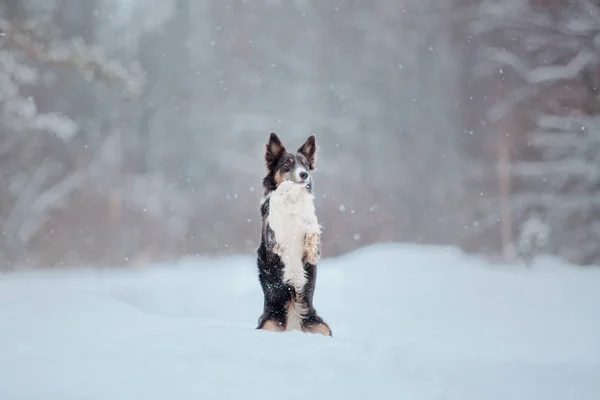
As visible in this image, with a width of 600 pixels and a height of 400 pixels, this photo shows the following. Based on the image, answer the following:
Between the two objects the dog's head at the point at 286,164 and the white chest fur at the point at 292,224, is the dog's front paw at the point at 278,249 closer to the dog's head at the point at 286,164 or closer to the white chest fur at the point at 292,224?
the white chest fur at the point at 292,224

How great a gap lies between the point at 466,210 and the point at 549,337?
5645 mm

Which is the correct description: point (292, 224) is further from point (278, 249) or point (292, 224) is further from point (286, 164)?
point (286, 164)

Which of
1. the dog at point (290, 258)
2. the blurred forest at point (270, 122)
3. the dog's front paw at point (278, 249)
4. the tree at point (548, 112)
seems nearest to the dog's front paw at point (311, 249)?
the dog at point (290, 258)

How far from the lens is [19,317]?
356 centimetres

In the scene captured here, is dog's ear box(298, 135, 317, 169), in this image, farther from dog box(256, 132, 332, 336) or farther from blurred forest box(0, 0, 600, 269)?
blurred forest box(0, 0, 600, 269)

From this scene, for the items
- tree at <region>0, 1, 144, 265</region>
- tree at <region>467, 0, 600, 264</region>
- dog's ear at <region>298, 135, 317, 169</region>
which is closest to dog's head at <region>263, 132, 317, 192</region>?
dog's ear at <region>298, 135, 317, 169</region>

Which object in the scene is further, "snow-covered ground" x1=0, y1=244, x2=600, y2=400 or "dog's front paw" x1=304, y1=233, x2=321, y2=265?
"dog's front paw" x1=304, y1=233, x2=321, y2=265

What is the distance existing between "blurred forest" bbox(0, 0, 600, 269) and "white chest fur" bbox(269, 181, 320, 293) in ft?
19.9

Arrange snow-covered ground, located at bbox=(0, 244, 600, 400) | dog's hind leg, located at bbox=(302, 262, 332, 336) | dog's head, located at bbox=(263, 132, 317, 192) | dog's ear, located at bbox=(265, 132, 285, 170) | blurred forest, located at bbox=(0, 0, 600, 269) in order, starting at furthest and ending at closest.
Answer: blurred forest, located at bbox=(0, 0, 600, 269) → dog's ear, located at bbox=(265, 132, 285, 170) → dog's head, located at bbox=(263, 132, 317, 192) → dog's hind leg, located at bbox=(302, 262, 332, 336) → snow-covered ground, located at bbox=(0, 244, 600, 400)

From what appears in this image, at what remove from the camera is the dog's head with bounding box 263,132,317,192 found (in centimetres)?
360

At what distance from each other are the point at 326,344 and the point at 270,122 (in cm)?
758

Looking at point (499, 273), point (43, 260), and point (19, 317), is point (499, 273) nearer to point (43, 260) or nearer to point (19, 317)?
point (19, 317)

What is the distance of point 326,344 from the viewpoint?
113 inches

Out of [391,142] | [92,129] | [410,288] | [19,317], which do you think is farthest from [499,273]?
[92,129]
